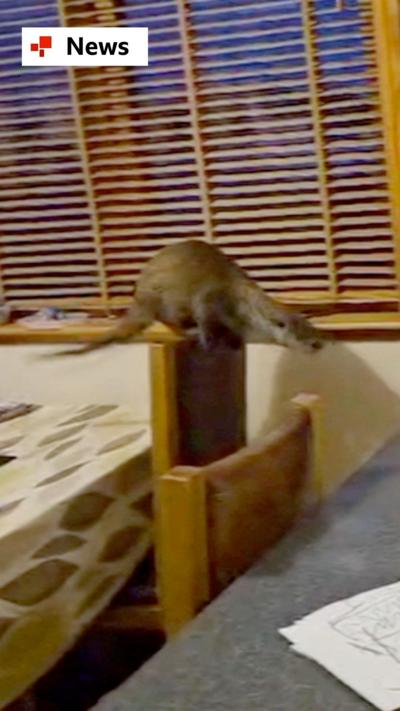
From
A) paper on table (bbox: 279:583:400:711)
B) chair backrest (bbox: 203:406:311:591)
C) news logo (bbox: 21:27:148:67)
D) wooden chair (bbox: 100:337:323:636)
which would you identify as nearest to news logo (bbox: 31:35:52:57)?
news logo (bbox: 21:27:148:67)

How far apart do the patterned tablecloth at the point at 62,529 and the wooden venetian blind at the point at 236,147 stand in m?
0.46

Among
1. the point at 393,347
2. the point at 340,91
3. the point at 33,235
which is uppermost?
the point at 340,91

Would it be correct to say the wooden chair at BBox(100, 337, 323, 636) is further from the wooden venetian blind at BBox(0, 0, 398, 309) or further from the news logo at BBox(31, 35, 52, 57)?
the news logo at BBox(31, 35, 52, 57)

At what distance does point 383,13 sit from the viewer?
1972mm

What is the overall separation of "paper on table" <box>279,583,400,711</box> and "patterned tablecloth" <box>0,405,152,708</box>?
505 millimetres

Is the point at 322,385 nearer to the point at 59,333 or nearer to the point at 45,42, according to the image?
the point at 59,333

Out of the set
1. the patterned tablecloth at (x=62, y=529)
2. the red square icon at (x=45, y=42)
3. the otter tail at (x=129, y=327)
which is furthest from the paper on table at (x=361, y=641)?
the red square icon at (x=45, y=42)

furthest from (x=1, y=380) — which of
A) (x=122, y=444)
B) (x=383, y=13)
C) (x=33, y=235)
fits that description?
(x=383, y=13)

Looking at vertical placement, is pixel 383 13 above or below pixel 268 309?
above

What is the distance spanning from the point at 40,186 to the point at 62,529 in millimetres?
984

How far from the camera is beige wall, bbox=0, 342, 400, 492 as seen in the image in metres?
2.27

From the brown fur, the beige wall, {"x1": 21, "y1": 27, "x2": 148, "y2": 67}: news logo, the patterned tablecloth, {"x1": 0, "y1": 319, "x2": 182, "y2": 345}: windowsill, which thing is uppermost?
{"x1": 21, "y1": 27, "x2": 148, "y2": 67}: news logo

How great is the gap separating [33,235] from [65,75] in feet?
1.29

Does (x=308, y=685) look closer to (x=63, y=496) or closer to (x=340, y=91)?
(x=63, y=496)
